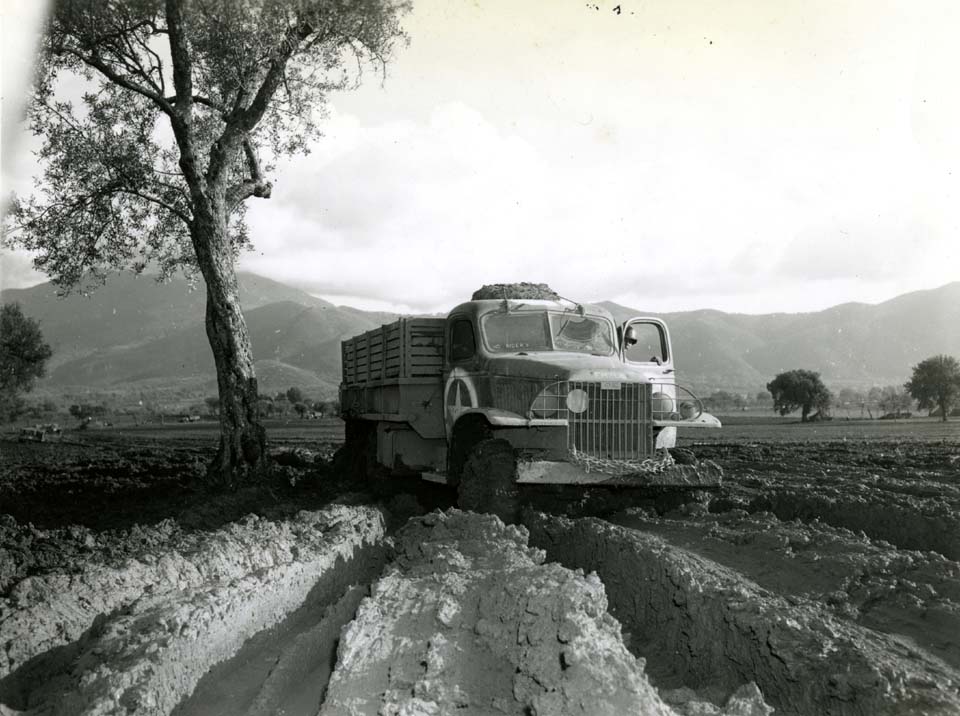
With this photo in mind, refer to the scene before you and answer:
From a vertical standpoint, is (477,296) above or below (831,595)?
above

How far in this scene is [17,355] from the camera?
31562mm

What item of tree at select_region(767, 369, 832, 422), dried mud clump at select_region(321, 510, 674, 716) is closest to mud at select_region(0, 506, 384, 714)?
→ dried mud clump at select_region(321, 510, 674, 716)

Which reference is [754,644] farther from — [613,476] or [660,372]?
[660,372]

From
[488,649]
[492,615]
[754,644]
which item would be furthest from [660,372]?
[488,649]

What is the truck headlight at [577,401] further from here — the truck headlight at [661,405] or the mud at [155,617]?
the mud at [155,617]

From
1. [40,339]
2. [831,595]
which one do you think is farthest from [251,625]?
[40,339]

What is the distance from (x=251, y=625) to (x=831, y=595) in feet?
12.8

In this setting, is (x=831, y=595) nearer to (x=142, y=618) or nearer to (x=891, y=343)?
(x=142, y=618)

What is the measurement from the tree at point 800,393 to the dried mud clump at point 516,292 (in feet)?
131

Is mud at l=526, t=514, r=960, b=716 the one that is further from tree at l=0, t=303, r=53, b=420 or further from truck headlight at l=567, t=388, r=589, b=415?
tree at l=0, t=303, r=53, b=420

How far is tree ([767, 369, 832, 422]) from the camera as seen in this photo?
1804 inches

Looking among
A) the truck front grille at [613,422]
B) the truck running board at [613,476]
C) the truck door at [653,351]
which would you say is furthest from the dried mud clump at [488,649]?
the truck door at [653,351]

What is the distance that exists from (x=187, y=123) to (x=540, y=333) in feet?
26.6

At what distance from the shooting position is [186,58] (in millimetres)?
12664
